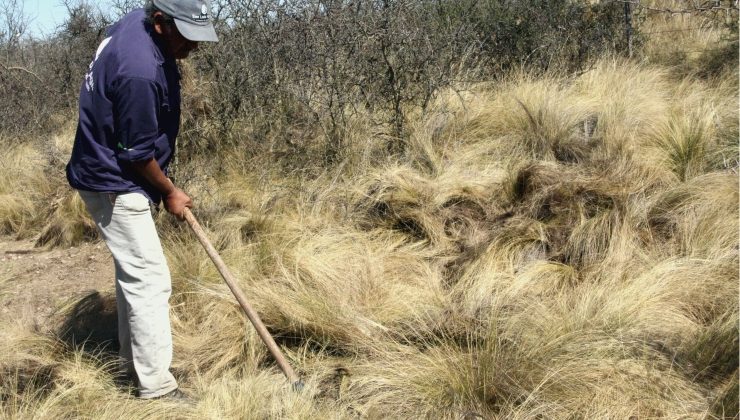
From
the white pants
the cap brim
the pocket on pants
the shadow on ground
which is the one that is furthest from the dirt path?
the cap brim

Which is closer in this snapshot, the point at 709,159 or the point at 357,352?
the point at 357,352

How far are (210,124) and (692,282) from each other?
14.8 ft

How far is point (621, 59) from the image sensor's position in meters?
7.85

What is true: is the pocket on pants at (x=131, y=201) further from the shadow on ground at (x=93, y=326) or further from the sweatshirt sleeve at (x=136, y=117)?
the shadow on ground at (x=93, y=326)

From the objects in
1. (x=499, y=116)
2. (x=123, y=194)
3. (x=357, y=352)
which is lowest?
(x=357, y=352)

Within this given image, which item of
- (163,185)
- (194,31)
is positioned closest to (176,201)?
(163,185)

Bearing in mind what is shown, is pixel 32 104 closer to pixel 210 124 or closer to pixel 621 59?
pixel 210 124

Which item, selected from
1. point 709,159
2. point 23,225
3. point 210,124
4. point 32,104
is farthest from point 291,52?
point 32,104

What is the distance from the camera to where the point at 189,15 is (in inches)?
120

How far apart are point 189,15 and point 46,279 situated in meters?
3.06

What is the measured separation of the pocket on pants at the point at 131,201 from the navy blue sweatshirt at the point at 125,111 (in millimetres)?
29

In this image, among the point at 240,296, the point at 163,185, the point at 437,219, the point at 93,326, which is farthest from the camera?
the point at 437,219

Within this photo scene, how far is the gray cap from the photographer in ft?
9.94

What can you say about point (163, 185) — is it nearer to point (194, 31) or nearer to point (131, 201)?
point (131, 201)
